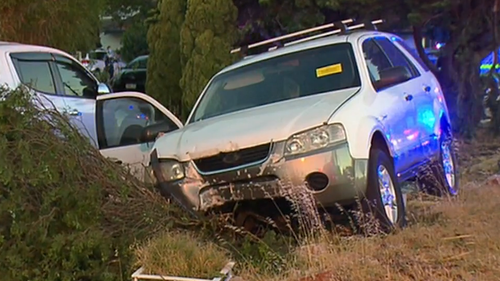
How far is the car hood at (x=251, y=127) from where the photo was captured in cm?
505

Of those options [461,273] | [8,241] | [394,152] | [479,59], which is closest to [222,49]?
[479,59]

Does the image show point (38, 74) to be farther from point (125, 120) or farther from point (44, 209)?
point (44, 209)

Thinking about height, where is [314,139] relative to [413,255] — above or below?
above

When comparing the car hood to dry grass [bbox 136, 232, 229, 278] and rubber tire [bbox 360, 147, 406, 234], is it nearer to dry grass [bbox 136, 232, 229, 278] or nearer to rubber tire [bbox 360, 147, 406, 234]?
rubber tire [bbox 360, 147, 406, 234]

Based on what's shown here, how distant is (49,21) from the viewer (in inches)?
432

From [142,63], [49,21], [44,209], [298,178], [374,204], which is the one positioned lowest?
[142,63]

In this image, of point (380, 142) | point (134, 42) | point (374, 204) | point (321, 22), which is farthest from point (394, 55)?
point (134, 42)

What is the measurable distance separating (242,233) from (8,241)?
1.87 metres

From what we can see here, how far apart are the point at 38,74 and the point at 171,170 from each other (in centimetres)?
329

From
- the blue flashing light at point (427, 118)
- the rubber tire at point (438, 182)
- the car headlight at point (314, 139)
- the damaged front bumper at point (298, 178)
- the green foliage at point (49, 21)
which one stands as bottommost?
the rubber tire at point (438, 182)

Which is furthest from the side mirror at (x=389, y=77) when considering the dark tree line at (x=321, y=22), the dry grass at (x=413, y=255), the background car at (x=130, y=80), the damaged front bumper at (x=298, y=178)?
the background car at (x=130, y=80)

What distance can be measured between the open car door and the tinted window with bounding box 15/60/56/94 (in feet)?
3.03

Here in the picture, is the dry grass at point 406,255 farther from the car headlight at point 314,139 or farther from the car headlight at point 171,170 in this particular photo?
the car headlight at point 171,170

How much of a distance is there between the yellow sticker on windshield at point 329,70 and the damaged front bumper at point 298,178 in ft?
4.54
